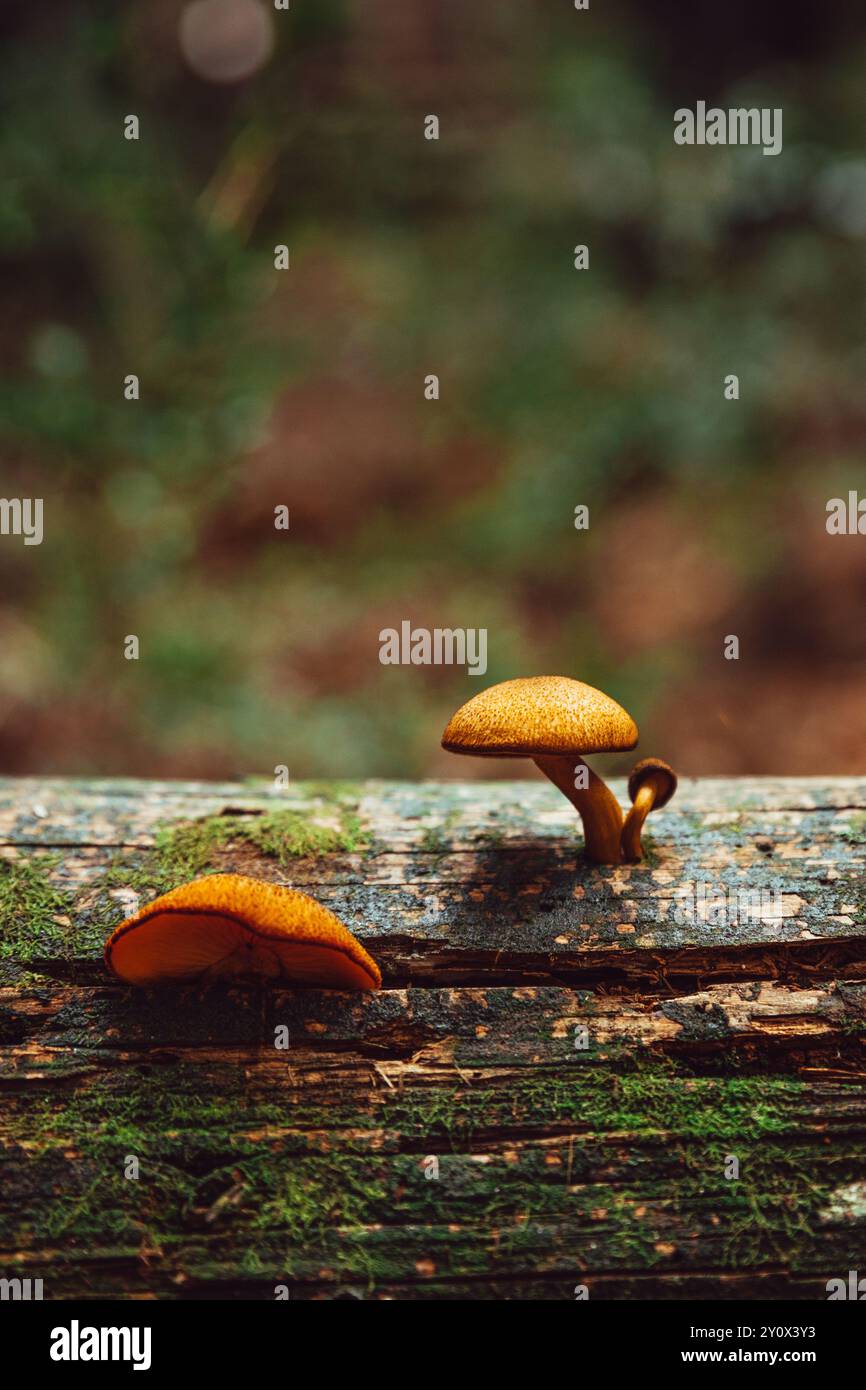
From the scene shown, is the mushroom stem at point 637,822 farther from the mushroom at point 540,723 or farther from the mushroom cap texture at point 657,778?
the mushroom at point 540,723

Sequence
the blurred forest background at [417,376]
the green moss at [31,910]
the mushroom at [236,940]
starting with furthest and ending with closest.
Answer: the blurred forest background at [417,376]
the green moss at [31,910]
the mushroom at [236,940]

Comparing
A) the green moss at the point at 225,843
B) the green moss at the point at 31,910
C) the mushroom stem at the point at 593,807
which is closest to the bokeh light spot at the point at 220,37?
the green moss at the point at 225,843

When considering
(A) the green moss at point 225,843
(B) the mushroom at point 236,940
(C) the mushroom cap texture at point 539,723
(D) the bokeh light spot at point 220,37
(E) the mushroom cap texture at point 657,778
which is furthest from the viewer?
(D) the bokeh light spot at point 220,37

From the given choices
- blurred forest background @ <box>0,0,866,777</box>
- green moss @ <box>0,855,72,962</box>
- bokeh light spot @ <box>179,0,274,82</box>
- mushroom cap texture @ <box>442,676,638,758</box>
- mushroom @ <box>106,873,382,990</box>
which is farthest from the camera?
bokeh light spot @ <box>179,0,274,82</box>

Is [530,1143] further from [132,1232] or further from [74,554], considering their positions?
[74,554]

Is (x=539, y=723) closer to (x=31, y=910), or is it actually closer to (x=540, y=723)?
(x=540, y=723)

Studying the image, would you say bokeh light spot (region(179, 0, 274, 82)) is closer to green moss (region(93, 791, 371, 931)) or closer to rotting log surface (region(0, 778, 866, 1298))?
green moss (region(93, 791, 371, 931))

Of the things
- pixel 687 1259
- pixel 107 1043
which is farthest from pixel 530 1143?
pixel 107 1043

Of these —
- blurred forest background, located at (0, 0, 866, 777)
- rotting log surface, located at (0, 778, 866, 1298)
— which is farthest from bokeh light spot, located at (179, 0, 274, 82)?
rotting log surface, located at (0, 778, 866, 1298)
